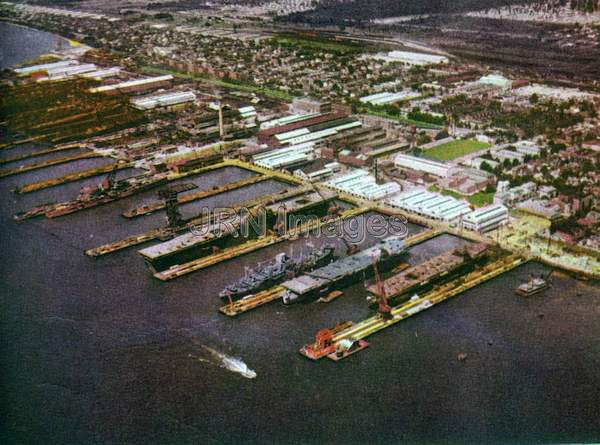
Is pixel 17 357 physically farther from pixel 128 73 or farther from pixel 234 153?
pixel 128 73

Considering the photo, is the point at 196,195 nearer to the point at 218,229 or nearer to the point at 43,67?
the point at 218,229

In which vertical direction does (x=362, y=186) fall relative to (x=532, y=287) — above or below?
below

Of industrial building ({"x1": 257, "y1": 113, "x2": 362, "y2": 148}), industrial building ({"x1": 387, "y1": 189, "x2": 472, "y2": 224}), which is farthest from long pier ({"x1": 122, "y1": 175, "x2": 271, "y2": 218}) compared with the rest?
industrial building ({"x1": 387, "y1": 189, "x2": 472, "y2": 224})

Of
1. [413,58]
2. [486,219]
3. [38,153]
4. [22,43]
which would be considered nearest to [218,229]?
[486,219]

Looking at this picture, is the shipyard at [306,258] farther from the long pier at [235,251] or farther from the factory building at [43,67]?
the factory building at [43,67]

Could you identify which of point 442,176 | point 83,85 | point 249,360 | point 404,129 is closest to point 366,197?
point 442,176
